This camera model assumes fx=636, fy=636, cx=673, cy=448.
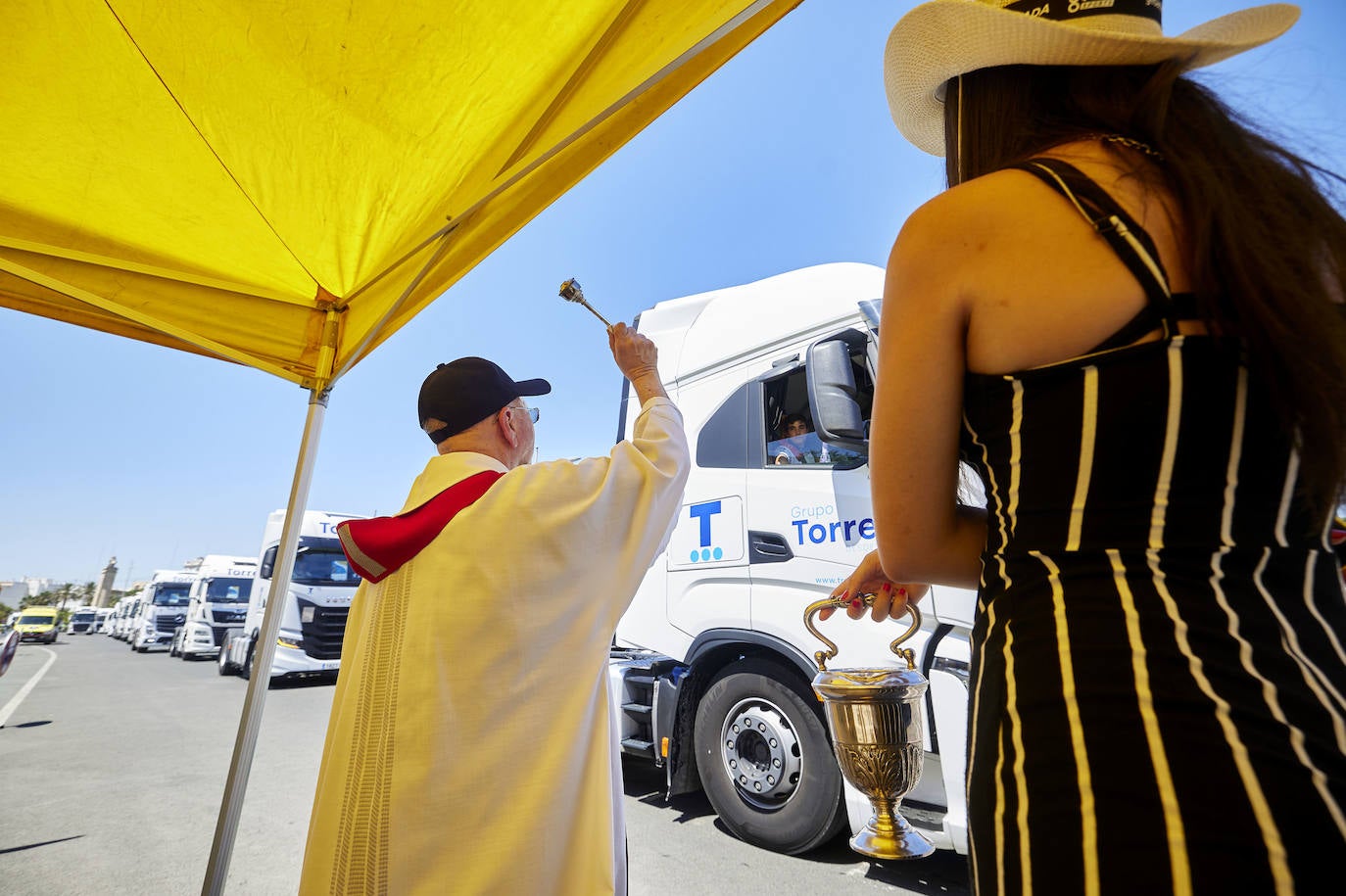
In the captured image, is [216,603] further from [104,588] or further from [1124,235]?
[104,588]

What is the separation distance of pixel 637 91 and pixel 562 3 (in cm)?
38

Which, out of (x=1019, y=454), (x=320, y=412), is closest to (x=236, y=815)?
(x=320, y=412)

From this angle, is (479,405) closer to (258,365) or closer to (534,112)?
(534,112)

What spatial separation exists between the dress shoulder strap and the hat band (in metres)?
0.26

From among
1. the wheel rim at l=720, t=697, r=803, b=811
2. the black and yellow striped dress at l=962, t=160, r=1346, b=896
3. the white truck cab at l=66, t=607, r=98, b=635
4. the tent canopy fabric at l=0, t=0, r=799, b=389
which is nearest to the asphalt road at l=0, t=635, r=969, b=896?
the wheel rim at l=720, t=697, r=803, b=811

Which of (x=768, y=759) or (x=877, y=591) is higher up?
(x=877, y=591)

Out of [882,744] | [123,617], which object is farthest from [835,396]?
[123,617]

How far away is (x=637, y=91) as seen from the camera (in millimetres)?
1644

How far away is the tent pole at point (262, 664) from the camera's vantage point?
7.60 feet

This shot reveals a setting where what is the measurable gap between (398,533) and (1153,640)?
54.7 inches

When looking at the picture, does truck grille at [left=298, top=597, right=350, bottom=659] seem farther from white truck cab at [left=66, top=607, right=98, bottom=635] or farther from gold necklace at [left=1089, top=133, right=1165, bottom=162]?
white truck cab at [left=66, top=607, right=98, bottom=635]

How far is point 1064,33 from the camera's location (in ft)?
2.42

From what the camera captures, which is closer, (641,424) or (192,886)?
(641,424)

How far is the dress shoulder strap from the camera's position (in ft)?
1.99
